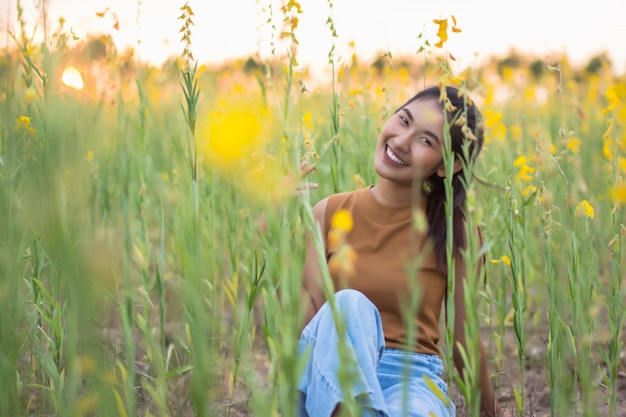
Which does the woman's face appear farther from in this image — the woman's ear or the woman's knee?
the woman's knee

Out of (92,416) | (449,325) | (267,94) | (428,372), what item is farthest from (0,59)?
(428,372)

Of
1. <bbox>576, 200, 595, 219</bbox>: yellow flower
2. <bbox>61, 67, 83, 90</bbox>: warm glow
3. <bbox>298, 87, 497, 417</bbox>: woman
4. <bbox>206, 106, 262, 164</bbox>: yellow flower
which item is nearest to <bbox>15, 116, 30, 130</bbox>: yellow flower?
<bbox>61, 67, 83, 90</bbox>: warm glow

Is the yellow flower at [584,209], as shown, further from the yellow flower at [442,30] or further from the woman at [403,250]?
the yellow flower at [442,30]

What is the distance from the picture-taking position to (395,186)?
1.79m

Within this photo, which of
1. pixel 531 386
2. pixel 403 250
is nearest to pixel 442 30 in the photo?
pixel 403 250

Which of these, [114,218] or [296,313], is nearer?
[296,313]

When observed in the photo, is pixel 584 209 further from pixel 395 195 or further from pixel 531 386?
pixel 531 386

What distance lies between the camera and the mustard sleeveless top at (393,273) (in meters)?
1.70

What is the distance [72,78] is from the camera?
157 cm

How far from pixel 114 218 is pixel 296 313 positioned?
4.91 feet

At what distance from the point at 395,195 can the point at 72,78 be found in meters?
0.87

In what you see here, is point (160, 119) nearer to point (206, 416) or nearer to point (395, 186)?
point (395, 186)

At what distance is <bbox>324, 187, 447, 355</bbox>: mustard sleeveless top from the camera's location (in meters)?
1.70

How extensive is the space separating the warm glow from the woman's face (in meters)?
0.74
